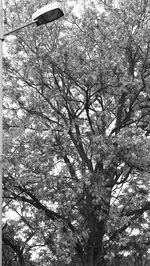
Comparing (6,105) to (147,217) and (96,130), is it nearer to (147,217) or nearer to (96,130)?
(96,130)

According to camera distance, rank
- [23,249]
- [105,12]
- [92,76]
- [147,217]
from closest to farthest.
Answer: [92,76] → [105,12] → [147,217] → [23,249]

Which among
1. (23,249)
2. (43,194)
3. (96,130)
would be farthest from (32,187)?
(23,249)

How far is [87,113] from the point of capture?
1159 cm

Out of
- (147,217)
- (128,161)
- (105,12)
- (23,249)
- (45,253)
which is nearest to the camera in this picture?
(128,161)

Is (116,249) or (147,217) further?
(147,217)

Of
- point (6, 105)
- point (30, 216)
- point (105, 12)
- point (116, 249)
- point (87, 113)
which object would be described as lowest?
point (116, 249)

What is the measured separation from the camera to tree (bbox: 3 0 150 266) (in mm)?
10391

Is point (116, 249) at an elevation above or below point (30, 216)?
below

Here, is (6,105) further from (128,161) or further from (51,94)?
(128,161)

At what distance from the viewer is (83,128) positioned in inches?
476

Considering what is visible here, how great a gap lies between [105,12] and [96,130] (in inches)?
130

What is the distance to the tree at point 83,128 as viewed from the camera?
409 inches

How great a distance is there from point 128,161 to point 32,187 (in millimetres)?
2854

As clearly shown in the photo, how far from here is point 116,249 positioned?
443 inches
